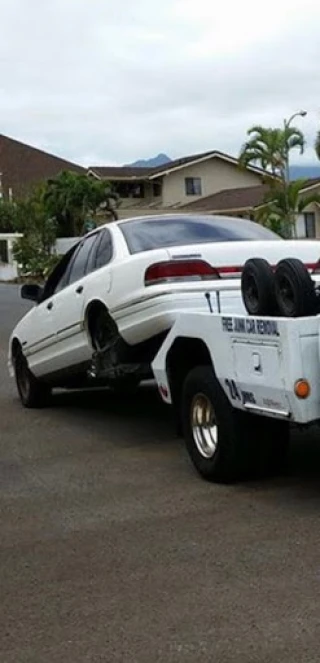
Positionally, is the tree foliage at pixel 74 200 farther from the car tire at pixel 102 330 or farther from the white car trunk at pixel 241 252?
the white car trunk at pixel 241 252

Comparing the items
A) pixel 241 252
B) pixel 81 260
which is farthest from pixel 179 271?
pixel 81 260

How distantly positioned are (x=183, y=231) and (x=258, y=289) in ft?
7.70

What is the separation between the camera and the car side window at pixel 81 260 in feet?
30.7

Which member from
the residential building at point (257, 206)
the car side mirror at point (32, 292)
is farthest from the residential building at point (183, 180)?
the car side mirror at point (32, 292)

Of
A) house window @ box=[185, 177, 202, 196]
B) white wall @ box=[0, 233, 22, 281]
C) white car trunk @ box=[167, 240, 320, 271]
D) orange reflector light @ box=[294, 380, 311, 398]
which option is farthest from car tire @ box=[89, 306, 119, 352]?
house window @ box=[185, 177, 202, 196]

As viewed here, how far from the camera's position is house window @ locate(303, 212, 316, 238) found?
178 ft

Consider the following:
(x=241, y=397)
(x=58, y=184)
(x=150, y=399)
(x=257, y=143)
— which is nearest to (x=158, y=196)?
(x=58, y=184)

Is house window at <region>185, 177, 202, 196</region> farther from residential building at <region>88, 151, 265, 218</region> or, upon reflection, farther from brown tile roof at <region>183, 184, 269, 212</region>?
brown tile roof at <region>183, 184, 269, 212</region>

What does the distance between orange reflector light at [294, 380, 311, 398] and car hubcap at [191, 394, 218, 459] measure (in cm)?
117

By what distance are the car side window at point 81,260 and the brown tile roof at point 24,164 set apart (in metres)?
75.9

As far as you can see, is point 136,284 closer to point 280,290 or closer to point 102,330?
point 102,330

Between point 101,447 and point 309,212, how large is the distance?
47.1m

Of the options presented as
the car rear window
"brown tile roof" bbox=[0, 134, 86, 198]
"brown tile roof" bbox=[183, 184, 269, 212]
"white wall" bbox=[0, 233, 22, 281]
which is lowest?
"white wall" bbox=[0, 233, 22, 281]

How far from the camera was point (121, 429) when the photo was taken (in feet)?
31.4
